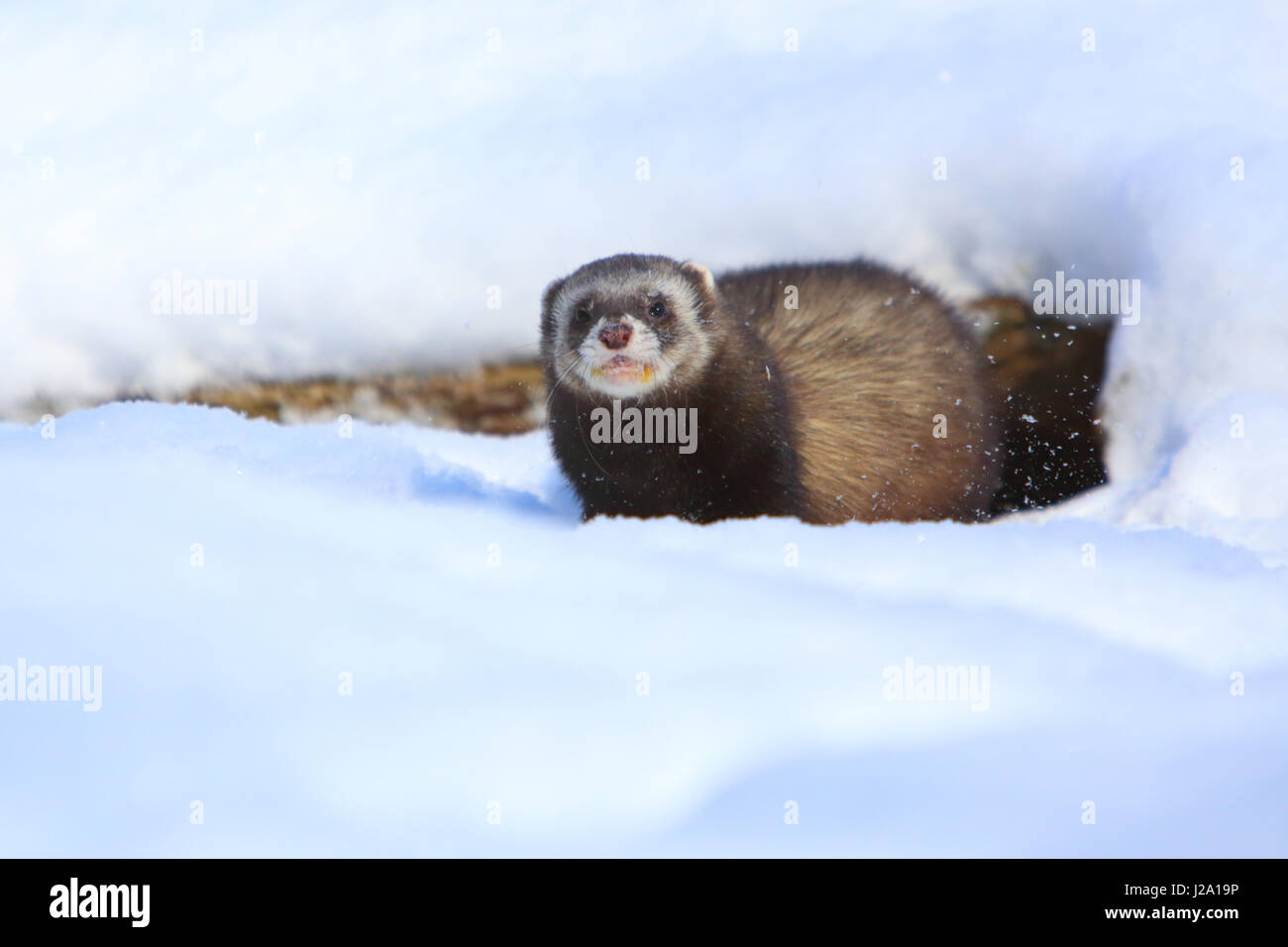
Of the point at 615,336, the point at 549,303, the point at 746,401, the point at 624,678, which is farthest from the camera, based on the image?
the point at 549,303

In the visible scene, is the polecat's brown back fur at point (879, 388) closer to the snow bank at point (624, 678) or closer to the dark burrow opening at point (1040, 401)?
the dark burrow opening at point (1040, 401)

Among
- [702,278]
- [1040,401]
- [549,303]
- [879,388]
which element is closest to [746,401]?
[702,278]

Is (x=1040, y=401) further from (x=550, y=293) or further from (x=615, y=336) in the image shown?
(x=615, y=336)

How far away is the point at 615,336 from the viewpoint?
3.60m

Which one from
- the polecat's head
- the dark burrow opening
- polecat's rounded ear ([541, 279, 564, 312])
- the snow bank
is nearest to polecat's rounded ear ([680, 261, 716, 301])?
the polecat's head

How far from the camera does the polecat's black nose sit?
3600 mm

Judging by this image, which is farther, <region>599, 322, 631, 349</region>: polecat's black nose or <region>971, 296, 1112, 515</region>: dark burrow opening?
<region>971, 296, 1112, 515</region>: dark burrow opening

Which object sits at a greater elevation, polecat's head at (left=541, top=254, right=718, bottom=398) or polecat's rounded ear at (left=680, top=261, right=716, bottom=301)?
polecat's rounded ear at (left=680, top=261, right=716, bottom=301)

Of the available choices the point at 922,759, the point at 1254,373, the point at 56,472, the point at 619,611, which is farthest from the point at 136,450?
the point at 1254,373

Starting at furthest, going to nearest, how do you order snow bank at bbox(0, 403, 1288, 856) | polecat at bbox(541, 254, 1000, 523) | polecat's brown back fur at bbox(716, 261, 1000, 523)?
polecat's brown back fur at bbox(716, 261, 1000, 523) → polecat at bbox(541, 254, 1000, 523) → snow bank at bbox(0, 403, 1288, 856)

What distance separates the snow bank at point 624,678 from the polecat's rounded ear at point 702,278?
3.99 feet

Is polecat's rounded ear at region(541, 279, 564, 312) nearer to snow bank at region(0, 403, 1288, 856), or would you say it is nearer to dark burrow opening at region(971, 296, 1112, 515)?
snow bank at region(0, 403, 1288, 856)

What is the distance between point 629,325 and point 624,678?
5.51 feet

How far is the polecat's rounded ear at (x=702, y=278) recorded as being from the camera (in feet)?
13.3
